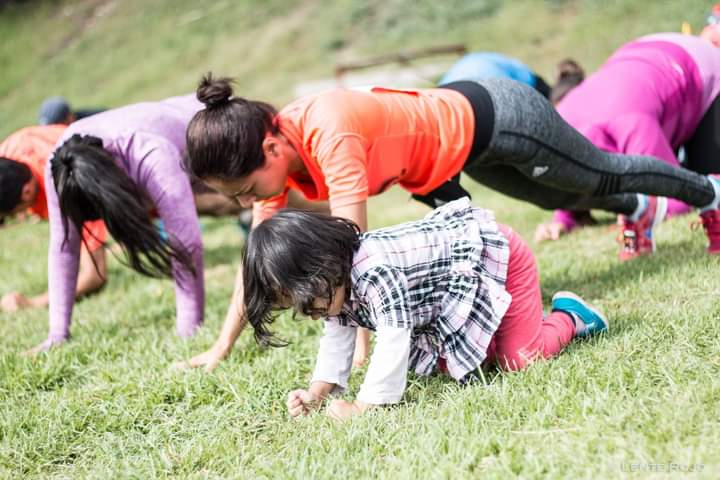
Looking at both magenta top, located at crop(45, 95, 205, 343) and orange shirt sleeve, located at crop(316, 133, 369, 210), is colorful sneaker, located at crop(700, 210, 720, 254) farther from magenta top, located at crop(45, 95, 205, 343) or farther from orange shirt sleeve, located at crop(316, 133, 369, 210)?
magenta top, located at crop(45, 95, 205, 343)

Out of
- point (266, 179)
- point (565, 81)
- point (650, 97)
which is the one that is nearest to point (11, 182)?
point (266, 179)

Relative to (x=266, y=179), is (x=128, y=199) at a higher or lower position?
lower

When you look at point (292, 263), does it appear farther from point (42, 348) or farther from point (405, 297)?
point (42, 348)

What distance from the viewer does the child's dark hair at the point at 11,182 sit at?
3.74 meters

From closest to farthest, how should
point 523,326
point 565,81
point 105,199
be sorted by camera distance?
point 523,326, point 105,199, point 565,81

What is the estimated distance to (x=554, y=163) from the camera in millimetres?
3057

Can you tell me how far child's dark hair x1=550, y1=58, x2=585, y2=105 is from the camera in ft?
16.9

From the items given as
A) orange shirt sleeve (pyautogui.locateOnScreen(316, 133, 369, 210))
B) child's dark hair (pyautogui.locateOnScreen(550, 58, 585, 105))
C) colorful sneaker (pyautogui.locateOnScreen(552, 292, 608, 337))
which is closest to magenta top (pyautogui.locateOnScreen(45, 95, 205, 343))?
orange shirt sleeve (pyautogui.locateOnScreen(316, 133, 369, 210))

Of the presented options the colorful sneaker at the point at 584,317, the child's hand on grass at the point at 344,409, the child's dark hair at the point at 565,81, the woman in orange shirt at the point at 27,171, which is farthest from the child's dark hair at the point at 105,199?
the child's dark hair at the point at 565,81

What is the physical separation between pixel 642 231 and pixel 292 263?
2227 mm

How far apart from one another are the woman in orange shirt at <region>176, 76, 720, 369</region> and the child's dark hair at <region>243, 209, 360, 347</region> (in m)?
0.44

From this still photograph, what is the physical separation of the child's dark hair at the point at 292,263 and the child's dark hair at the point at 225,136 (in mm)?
476

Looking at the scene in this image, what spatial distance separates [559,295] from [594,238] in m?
1.74

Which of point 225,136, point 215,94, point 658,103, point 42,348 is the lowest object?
point 42,348
